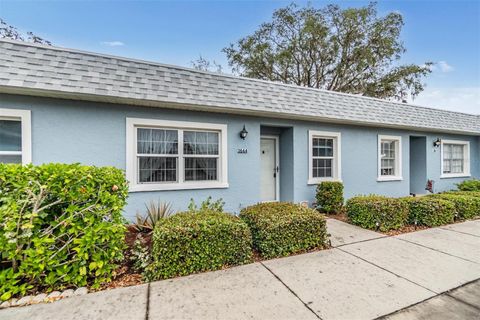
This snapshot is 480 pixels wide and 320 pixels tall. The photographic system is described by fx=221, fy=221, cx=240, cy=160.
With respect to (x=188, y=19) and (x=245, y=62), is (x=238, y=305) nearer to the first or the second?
(x=188, y=19)

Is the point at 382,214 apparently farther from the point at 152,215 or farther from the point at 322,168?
the point at 152,215

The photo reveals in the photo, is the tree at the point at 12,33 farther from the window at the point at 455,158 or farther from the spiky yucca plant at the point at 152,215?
the window at the point at 455,158

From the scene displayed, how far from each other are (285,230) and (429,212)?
4247 millimetres

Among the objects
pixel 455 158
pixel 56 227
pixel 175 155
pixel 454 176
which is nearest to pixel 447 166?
pixel 454 176

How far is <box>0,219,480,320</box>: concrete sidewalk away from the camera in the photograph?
7.54 ft

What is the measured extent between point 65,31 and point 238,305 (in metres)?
11.4

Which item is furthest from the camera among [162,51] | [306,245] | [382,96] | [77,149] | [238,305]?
[382,96]

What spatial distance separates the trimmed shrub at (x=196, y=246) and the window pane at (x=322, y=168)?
449 cm

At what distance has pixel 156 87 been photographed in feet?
16.2

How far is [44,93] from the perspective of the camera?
4.20 m

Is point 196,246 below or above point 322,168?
below

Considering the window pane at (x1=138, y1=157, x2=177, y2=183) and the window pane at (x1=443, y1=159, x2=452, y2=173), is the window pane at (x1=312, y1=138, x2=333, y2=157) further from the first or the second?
the window pane at (x1=443, y1=159, x2=452, y2=173)

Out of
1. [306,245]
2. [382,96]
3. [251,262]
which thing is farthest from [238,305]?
[382,96]

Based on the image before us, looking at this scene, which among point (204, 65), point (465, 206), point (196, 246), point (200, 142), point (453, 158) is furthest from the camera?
point (204, 65)
